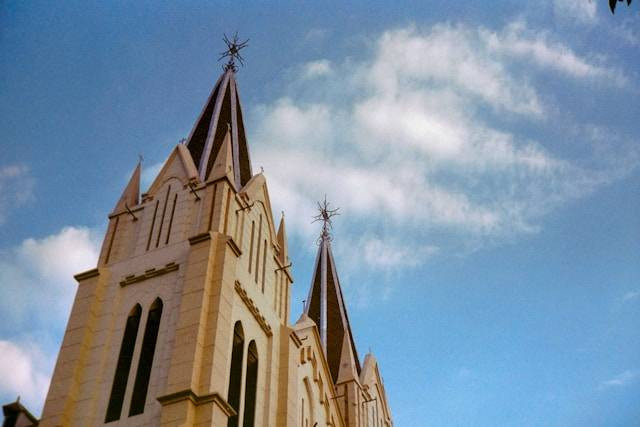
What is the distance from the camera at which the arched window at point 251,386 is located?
63.6 ft

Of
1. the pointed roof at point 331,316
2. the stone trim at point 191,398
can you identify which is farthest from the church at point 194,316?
the pointed roof at point 331,316

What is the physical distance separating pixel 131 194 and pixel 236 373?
753 cm

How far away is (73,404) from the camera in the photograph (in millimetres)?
17734

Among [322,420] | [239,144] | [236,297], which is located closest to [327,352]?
[322,420]

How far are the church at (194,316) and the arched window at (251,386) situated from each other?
32mm

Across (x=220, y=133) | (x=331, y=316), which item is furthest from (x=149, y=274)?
(x=331, y=316)

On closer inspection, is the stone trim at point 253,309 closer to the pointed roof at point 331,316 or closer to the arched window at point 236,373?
the arched window at point 236,373

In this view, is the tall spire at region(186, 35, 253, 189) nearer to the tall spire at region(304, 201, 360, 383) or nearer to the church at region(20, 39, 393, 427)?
the church at region(20, 39, 393, 427)

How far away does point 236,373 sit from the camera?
63.5 feet


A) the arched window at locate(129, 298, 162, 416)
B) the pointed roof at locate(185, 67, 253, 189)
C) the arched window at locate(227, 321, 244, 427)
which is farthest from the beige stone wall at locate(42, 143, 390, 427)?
the pointed roof at locate(185, 67, 253, 189)

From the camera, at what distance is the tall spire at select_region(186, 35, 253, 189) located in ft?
81.8

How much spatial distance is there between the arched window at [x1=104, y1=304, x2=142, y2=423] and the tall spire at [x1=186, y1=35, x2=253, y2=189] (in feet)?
18.2

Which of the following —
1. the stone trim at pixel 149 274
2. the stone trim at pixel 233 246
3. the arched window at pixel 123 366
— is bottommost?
the arched window at pixel 123 366

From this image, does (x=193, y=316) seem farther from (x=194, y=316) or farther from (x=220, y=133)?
(x=220, y=133)
